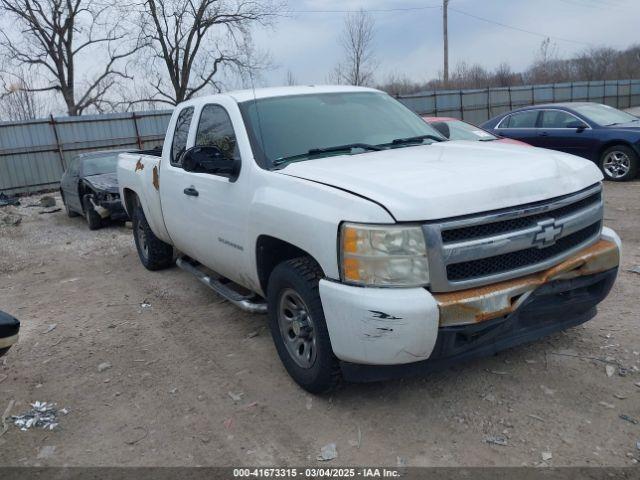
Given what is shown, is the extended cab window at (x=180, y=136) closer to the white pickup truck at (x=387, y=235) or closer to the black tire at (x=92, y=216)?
the white pickup truck at (x=387, y=235)

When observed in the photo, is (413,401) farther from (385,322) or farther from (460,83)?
(460,83)

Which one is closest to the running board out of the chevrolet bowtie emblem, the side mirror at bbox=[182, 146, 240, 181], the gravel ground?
the gravel ground

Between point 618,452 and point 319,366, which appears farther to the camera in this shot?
point 319,366

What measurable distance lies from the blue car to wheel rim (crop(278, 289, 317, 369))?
9060mm

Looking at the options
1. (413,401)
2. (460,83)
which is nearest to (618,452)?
(413,401)

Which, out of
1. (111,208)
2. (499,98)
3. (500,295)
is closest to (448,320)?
(500,295)

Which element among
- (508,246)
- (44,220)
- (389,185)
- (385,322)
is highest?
(389,185)

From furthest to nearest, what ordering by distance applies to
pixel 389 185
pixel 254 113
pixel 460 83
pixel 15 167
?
1. pixel 460 83
2. pixel 15 167
3. pixel 254 113
4. pixel 389 185

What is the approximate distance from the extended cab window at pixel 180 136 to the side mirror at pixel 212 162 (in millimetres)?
1013

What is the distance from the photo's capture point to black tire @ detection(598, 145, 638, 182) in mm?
10281

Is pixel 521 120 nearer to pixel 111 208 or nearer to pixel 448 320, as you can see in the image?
pixel 111 208

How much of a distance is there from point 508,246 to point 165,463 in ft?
6.98

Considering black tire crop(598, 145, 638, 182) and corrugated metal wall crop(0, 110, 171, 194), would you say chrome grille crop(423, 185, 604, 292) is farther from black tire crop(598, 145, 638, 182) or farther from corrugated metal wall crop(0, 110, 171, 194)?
corrugated metal wall crop(0, 110, 171, 194)

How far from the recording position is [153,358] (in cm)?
428
